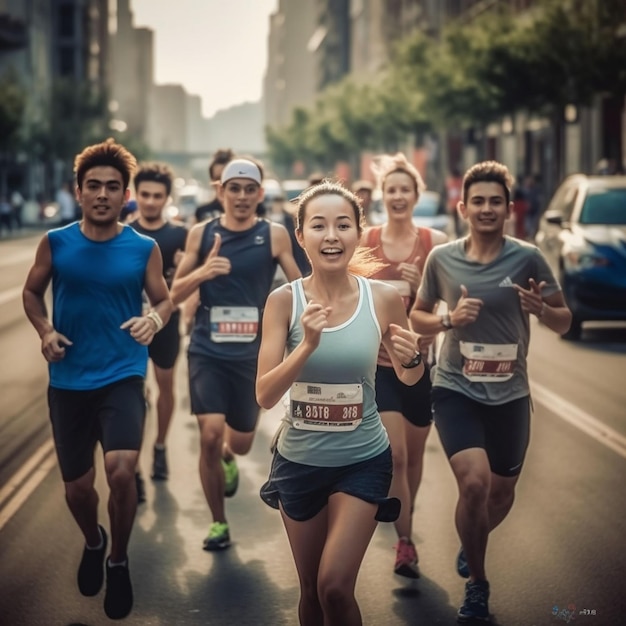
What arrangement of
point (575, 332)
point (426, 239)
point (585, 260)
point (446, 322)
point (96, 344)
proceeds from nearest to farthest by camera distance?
point (96, 344)
point (446, 322)
point (426, 239)
point (585, 260)
point (575, 332)

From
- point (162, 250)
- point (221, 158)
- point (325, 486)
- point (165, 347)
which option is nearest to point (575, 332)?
point (221, 158)

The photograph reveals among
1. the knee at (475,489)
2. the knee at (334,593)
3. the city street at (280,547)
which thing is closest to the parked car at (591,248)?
the city street at (280,547)

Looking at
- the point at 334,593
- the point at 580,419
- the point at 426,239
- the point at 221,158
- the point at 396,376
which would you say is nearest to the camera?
the point at 334,593

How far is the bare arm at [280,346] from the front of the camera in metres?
4.11

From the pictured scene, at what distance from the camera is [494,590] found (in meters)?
5.93

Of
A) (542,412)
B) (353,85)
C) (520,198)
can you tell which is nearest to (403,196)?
(542,412)

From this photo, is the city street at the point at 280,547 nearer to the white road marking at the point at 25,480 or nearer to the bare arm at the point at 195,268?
the white road marking at the point at 25,480

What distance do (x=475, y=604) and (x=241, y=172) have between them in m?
2.88

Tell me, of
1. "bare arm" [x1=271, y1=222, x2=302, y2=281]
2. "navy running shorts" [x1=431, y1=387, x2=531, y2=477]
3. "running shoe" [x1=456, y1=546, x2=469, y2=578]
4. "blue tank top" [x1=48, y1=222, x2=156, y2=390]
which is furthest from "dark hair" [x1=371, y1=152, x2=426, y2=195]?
"running shoe" [x1=456, y1=546, x2=469, y2=578]

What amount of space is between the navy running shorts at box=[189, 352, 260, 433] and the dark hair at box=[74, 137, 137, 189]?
4.80 feet

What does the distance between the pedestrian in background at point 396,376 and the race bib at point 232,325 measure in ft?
2.41

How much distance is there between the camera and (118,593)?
5.61 metres

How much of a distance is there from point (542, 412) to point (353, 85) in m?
75.2

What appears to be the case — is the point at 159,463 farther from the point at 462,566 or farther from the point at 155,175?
the point at 462,566
